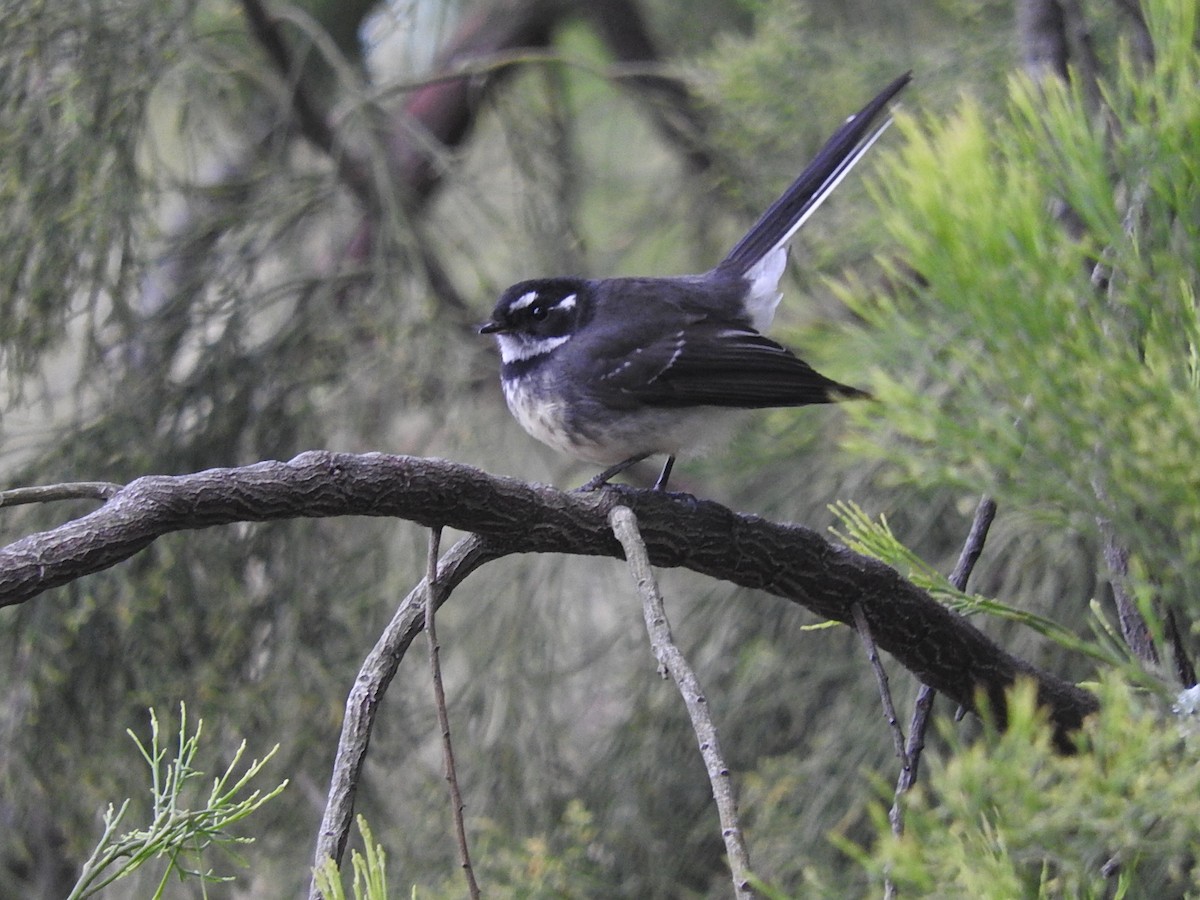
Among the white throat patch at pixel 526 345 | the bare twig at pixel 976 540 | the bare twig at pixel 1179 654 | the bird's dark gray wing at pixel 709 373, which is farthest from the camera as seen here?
the white throat patch at pixel 526 345

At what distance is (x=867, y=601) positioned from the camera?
184 cm

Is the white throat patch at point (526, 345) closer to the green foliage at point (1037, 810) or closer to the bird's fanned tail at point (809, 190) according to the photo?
the bird's fanned tail at point (809, 190)

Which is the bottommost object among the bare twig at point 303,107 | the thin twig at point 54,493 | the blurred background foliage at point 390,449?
the blurred background foliage at point 390,449

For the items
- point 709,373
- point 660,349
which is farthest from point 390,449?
point 709,373

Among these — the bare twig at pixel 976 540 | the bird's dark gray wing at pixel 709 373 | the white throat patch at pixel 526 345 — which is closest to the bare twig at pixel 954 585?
the bare twig at pixel 976 540

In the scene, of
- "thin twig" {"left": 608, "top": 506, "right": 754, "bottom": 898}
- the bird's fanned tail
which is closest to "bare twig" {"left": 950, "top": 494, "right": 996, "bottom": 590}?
"thin twig" {"left": 608, "top": 506, "right": 754, "bottom": 898}

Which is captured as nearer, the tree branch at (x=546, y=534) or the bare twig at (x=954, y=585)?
the tree branch at (x=546, y=534)

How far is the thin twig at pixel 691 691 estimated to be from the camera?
114 cm

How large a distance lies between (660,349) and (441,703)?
1537 millimetres

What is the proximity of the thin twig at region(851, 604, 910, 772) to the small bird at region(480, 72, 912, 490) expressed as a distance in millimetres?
798

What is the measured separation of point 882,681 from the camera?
1.59 m

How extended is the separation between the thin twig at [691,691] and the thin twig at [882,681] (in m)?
0.22

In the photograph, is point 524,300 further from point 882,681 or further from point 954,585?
Answer: point 882,681

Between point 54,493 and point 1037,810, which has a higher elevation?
point 54,493
